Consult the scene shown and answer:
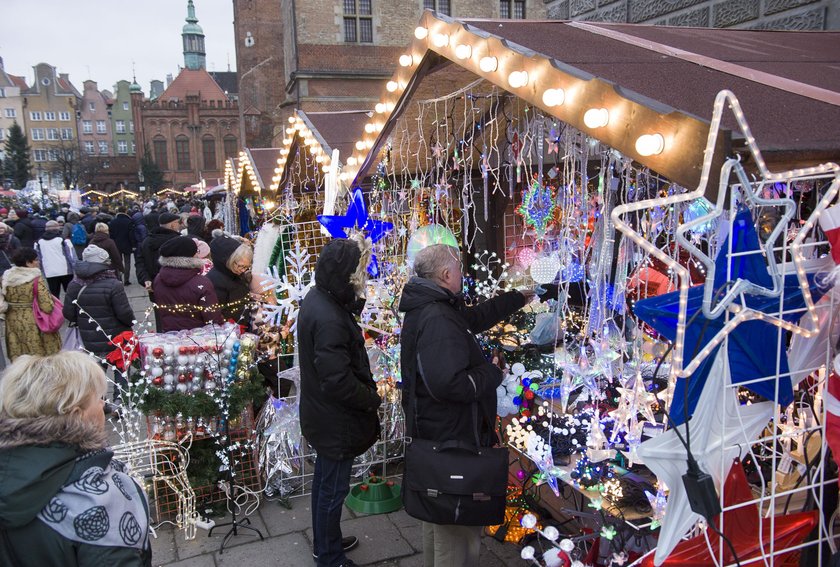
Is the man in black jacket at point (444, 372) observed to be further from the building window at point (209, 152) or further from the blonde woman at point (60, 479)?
the building window at point (209, 152)

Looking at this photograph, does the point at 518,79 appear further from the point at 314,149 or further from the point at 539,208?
the point at 314,149

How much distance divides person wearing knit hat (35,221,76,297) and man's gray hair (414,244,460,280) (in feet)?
26.8

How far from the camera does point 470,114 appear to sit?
4648 millimetres

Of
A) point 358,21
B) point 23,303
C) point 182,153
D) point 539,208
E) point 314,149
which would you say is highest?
point 358,21

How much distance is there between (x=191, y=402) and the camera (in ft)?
11.9

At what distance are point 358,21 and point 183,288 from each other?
16.7 m

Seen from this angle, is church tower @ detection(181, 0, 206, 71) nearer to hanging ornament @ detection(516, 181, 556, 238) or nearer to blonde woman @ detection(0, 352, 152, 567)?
hanging ornament @ detection(516, 181, 556, 238)

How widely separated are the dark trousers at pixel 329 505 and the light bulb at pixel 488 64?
198 centimetres

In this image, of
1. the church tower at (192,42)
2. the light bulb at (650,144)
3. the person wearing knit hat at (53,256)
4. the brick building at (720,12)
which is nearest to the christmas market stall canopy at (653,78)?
the light bulb at (650,144)

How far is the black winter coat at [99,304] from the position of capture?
5.18 metres

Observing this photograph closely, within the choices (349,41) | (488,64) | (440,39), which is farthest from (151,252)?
(349,41)

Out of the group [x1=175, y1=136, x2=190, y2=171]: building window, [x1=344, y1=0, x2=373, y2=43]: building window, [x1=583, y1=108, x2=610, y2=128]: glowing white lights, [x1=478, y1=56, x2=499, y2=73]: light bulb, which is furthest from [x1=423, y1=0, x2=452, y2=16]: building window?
[x1=175, y1=136, x2=190, y2=171]: building window

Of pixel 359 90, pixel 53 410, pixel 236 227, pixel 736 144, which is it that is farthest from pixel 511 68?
pixel 359 90

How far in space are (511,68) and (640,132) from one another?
873 millimetres
